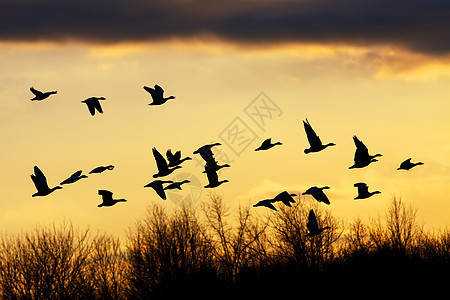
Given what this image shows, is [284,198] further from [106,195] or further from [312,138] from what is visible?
[106,195]

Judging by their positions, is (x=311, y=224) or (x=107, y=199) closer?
(x=311, y=224)

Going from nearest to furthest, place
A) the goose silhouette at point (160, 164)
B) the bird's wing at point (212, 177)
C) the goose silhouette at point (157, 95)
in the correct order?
the goose silhouette at point (160, 164)
the goose silhouette at point (157, 95)
the bird's wing at point (212, 177)

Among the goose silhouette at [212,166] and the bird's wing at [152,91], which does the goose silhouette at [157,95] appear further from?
the goose silhouette at [212,166]

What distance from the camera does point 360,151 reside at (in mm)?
50438

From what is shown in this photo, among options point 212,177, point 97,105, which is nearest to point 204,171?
point 212,177

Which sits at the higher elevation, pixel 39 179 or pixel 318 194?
pixel 39 179

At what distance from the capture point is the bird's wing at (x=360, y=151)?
163ft

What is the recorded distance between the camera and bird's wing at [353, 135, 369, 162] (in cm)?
4975

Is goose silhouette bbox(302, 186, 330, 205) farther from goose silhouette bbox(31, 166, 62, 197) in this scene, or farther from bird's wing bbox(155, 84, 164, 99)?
goose silhouette bbox(31, 166, 62, 197)

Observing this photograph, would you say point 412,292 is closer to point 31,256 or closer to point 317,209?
point 317,209

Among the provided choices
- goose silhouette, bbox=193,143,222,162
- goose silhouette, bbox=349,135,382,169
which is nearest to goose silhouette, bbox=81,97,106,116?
goose silhouette, bbox=193,143,222,162

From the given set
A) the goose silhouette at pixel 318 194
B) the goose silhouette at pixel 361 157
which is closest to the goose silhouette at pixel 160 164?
the goose silhouette at pixel 318 194

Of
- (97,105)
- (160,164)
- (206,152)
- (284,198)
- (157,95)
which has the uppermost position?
(157,95)

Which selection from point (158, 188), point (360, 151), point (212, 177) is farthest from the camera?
point (212, 177)
